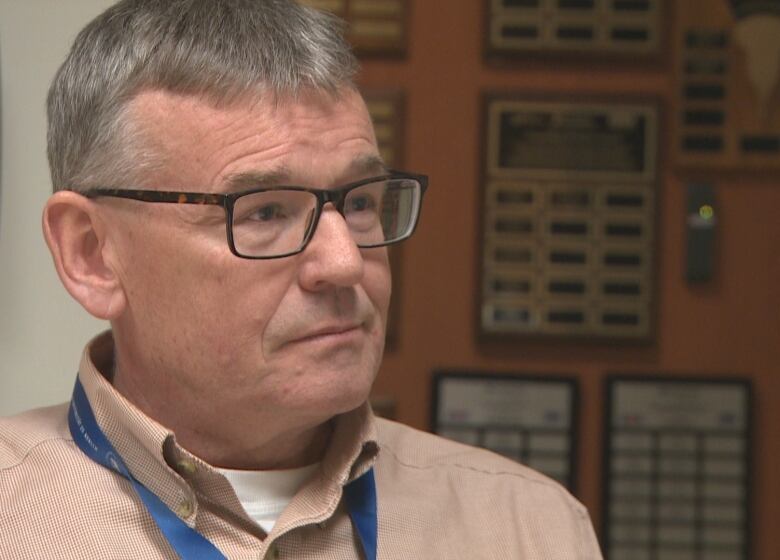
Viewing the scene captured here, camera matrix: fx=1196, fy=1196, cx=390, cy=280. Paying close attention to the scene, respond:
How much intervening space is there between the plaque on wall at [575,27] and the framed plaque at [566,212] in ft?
0.37

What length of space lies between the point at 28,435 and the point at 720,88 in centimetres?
184

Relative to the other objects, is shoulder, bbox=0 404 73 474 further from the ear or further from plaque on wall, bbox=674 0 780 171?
plaque on wall, bbox=674 0 780 171

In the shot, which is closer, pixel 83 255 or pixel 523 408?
pixel 83 255

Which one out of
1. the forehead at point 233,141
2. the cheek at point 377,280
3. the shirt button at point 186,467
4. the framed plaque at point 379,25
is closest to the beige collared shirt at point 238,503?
→ the shirt button at point 186,467

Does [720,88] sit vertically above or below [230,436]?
above

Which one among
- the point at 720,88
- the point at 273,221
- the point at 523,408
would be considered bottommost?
the point at 523,408

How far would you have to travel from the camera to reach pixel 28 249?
63.3 inches

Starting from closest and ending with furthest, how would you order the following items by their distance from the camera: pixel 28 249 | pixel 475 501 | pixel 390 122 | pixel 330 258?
pixel 330 258, pixel 475 501, pixel 28 249, pixel 390 122

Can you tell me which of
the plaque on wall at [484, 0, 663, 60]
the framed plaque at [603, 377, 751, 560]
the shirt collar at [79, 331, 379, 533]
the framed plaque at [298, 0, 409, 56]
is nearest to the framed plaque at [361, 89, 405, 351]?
the framed plaque at [298, 0, 409, 56]

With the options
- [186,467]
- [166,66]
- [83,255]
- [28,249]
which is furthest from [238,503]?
[28,249]

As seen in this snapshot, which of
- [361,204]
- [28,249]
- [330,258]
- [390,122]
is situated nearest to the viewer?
[330,258]

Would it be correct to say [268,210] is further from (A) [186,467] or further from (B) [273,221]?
(A) [186,467]

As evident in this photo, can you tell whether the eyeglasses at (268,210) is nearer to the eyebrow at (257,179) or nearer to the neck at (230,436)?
the eyebrow at (257,179)

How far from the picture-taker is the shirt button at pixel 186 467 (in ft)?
3.76
